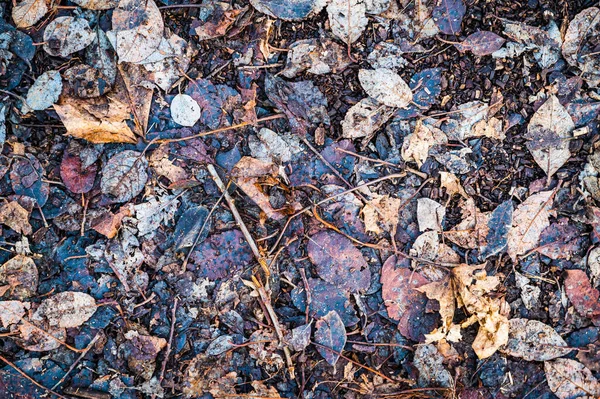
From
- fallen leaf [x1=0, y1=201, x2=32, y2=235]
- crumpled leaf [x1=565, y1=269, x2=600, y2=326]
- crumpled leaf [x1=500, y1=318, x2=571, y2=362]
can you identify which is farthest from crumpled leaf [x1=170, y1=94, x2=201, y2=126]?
crumpled leaf [x1=565, y1=269, x2=600, y2=326]

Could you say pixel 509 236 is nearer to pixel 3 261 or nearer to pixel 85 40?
pixel 85 40

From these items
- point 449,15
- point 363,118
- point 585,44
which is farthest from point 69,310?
point 585,44

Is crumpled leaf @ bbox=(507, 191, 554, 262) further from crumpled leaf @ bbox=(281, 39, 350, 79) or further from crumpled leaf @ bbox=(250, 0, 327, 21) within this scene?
crumpled leaf @ bbox=(250, 0, 327, 21)

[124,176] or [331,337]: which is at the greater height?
[124,176]

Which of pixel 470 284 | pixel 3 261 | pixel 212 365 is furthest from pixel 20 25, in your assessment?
pixel 470 284

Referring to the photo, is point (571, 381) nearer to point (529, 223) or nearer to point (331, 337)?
point (529, 223)
